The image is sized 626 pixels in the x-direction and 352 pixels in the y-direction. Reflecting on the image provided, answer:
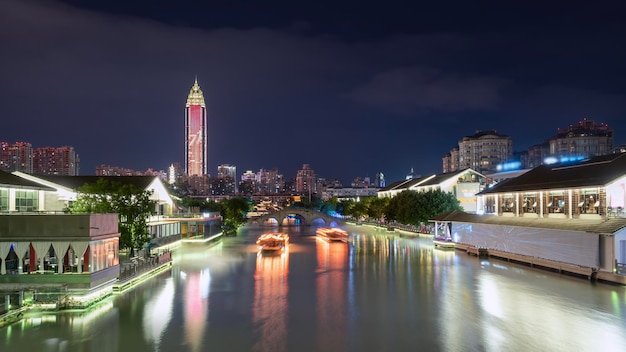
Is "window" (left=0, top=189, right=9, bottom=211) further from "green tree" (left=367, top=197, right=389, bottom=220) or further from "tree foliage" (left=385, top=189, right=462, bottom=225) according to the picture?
"green tree" (left=367, top=197, right=389, bottom=220)

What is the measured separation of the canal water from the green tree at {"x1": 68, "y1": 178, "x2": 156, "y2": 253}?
3.76 meters

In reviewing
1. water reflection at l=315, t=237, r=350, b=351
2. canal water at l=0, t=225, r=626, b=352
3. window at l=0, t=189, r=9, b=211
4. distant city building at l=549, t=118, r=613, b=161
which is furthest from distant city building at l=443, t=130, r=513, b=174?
window at l=0, t=189, r=9, b=211

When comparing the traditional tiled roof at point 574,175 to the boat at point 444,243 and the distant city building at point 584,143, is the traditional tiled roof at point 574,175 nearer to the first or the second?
the boat at point 444,243

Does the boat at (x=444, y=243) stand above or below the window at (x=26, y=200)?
below

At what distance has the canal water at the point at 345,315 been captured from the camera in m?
20.6

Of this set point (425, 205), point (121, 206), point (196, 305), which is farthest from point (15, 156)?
point (196, 305)

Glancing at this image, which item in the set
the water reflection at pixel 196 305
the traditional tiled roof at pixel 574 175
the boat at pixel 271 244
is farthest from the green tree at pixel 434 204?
the water reflection at pixel 196 305

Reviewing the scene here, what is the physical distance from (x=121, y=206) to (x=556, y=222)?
33221 millimetres

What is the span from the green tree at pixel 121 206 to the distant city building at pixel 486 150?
130 meters

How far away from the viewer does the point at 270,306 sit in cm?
2800

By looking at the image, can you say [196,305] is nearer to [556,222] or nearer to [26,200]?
[26,200]

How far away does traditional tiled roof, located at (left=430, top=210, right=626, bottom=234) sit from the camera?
32438 millimetres

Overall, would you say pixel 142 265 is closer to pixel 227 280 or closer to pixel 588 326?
pixel 227 280

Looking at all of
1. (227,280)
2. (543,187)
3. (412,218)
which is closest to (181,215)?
(227,280)
